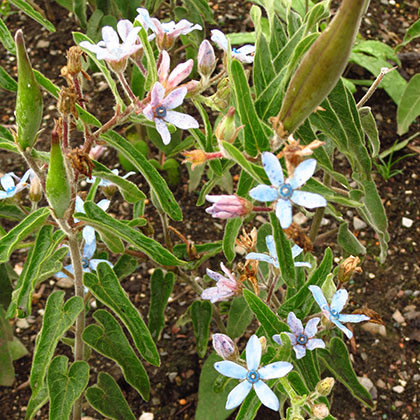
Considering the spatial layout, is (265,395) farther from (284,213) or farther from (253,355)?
(284,213)

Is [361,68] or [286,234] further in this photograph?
Answer: [361,68]

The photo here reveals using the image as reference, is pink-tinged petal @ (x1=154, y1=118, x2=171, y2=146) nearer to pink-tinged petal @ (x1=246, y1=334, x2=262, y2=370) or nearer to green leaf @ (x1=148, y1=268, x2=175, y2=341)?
pink-tinged petal @ (x1=246, y1=334, x2=262, y2=370)

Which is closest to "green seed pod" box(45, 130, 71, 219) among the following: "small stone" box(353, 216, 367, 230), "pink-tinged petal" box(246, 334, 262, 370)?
"pink-tinged petal" box(246, 334, 262, 370)

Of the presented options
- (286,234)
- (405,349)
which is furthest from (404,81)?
(286,234)

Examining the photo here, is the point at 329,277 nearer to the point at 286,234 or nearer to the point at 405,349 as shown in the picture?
the point at 286,234

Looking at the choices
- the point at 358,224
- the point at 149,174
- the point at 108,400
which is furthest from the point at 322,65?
the point at 358,224
